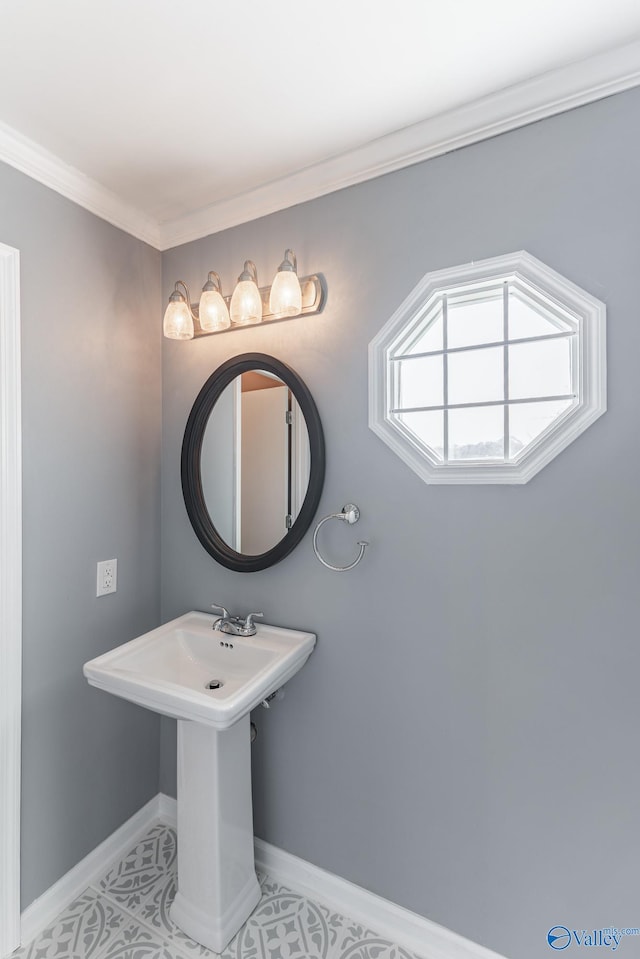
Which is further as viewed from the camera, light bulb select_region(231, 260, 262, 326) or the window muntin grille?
light bulb select_region(231, 260, 262, 326)

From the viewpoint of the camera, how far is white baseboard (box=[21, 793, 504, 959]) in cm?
137

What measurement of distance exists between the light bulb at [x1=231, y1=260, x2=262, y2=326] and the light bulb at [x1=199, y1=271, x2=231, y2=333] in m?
0.08

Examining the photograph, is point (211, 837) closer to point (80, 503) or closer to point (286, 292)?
point (80, 503)

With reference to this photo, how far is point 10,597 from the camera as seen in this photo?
1381mm

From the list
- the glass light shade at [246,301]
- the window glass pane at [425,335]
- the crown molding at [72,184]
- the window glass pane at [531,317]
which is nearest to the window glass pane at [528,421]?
the window glass pane at [531,317]

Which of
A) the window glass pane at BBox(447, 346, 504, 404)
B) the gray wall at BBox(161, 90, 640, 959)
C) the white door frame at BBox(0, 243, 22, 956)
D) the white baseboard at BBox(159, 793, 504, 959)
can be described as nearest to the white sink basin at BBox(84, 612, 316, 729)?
the gray wall at BBox(161, 90, 640, 959)

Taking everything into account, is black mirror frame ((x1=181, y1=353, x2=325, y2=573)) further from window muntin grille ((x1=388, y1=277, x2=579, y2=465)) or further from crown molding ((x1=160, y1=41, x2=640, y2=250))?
crown molding ((x1=160, y1=41, x2=640, y2=250))

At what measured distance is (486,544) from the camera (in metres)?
1.30

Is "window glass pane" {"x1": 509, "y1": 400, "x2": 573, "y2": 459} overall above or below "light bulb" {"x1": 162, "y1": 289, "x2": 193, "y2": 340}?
below

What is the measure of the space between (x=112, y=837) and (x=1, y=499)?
1314 millimetres

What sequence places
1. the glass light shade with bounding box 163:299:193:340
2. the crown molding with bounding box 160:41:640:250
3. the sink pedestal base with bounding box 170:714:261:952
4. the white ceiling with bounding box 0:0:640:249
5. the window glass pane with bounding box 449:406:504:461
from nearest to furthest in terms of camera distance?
1. the white ceiling with bounding box 0:0:640:249
2. the crown molding with bounding box 160:41:640:250
3. the window glass pane with bounding box 449:406:504:461
4. the sink pedestal base with bounding box 170:714:261:952
5. the glass light shade with bounding box 163:299:193:340

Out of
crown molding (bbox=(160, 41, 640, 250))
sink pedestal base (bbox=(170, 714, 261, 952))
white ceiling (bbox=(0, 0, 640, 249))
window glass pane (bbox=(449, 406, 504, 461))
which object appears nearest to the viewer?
white ceiling (bbox=(0, 0, 640, 249))

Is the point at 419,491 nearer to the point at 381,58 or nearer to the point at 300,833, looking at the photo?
the point at 381,58

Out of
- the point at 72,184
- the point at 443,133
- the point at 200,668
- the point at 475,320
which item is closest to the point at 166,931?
the point at 200,668
